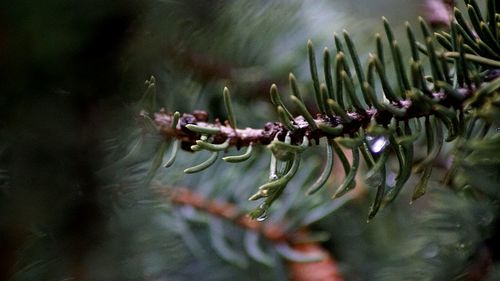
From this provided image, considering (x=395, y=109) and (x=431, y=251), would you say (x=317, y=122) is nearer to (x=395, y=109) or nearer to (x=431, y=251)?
(x=395, y=109)

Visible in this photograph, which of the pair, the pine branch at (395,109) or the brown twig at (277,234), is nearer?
the pine branch at (395,109)

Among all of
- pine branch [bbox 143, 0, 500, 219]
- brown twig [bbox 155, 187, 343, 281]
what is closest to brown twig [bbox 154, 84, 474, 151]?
pine branch [bbox 143, 0, 500, 219]

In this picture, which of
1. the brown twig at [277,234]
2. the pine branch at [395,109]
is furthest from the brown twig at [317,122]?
the brown twig at [277,234]

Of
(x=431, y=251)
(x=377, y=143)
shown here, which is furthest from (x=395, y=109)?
(x=431, y=251)

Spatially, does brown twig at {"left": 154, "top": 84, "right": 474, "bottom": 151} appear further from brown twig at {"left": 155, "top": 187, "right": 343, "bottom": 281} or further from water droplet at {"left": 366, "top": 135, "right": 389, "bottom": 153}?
brown twig at {"left": 155, "top": 187, "right": 343, "bottom": 281}

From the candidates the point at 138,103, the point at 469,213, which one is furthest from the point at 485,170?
the point at 138,103

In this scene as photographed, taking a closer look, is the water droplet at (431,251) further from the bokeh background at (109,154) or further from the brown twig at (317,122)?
the brown twig at (317,122)
